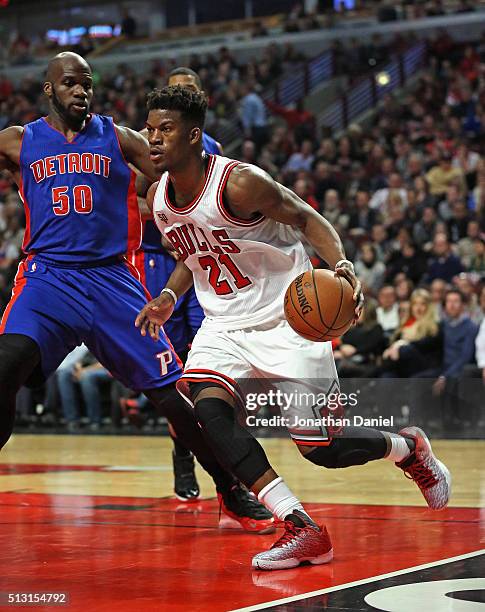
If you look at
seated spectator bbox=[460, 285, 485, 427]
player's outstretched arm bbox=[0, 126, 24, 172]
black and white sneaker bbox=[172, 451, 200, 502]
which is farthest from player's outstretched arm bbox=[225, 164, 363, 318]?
seated spectator bbox=[460, 285, 485, 427]

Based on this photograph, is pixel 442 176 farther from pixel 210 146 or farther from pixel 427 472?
pixel 427 472

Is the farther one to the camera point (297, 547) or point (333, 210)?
point (333, 210)

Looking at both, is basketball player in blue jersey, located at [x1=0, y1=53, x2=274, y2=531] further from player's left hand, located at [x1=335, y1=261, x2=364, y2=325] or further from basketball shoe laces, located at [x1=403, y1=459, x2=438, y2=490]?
player's left hand, located at [x1=335, y1=261, x2=364, y2=325]

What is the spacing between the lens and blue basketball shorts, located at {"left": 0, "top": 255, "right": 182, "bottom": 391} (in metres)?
4.61

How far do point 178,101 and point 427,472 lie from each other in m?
1.91

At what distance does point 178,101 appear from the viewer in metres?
4.41

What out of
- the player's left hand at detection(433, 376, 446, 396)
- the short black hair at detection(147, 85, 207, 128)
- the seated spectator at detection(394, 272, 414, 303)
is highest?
the short black hair at detection(147, 85, 207, 128)

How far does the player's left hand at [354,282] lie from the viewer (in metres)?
4.15

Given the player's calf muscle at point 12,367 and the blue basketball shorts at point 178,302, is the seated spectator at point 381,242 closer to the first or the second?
the blue basketball shorts at point 178,302

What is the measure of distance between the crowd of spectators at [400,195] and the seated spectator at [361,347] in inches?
0.5

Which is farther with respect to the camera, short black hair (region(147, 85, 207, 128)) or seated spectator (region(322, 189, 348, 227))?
seated spectator (region(322, 189, 348, 227))

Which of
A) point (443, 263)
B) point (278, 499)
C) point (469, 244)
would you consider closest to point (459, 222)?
point (469, 244)

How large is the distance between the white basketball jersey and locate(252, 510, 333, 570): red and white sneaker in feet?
2.75

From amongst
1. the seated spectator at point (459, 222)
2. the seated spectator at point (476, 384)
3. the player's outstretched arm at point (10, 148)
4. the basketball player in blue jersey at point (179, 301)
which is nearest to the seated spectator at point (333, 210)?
the seated spectator at point (459, 222)
